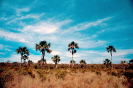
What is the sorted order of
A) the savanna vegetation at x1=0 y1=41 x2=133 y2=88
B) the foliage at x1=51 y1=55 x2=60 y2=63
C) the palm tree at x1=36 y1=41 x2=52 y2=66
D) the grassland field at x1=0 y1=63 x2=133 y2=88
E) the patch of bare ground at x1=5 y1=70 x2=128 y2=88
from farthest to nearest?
the foliage at x1=51 y1=55 x2=60 y2=63 < the palm tree at x1=36 y1=41 x2=52 y2=66 < the savanna vegetation at x1=0 y1=41 x2=133 y2=88 < the grassland field at x1=0 y1=63 x2=133 y2=88 < the patch of bare ground at x1=5 y1=70 x2=128 y2=88

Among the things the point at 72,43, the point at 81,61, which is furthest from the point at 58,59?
the point at 81,61

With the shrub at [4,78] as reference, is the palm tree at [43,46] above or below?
above

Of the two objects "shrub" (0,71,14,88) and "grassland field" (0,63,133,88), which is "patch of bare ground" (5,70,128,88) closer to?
"grassland field" (0,63,133,88)

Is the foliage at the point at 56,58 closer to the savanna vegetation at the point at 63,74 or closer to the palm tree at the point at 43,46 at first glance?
the savanna vegetation at the point at 63,74

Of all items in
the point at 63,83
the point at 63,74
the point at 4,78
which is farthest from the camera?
the point at 63,74

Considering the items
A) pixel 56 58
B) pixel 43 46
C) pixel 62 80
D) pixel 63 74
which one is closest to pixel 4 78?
pixel 62 80

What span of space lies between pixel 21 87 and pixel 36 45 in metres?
31.2

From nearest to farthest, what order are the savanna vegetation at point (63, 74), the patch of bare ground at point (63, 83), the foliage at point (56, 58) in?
the patch of bare ground at point (63, 83), the savanna vegetation at point (63, 74), the foliage at point (56, 58)

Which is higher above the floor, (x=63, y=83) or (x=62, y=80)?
(x=63, y=83)

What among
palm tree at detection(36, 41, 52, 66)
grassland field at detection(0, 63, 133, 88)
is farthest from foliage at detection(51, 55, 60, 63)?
grassland field at detection(0, 63, 133, 88)

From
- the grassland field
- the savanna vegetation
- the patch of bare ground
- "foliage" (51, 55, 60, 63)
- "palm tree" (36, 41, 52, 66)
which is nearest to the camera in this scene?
the patch of bare ground

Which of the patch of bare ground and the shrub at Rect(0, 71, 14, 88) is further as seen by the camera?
the shrub at Rect(0, 71, 14, 88)

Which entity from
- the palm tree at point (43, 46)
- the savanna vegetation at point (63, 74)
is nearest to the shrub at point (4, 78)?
the savanna vegetation at point (63, 74)

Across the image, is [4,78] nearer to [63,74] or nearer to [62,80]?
[62,80]
